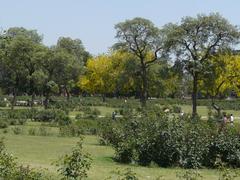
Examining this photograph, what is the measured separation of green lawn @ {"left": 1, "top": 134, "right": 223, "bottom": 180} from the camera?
15.5 m

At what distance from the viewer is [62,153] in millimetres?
20172

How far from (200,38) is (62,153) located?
27.7m

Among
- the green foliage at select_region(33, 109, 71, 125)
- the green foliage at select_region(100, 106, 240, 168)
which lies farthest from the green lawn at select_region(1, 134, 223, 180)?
the green foliage at select_region(33, 109, 71, 125)

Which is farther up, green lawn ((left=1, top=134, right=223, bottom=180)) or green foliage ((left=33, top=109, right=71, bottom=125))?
green foliage ((left=33, top=109, right=71, bottom=125))

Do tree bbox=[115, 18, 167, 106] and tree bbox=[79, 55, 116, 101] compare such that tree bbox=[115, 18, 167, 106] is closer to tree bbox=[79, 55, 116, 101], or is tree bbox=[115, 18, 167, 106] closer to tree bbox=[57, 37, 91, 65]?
tree bbox=[79, 55, 116, 101]

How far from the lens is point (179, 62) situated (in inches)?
1844

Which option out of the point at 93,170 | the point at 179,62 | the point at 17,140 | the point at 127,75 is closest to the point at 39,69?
the point at 127,75

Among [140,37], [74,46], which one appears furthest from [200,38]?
[74,46]

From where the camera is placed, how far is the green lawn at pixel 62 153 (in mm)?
15531

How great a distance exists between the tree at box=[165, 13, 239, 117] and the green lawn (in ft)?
62.7

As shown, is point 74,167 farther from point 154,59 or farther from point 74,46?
point 74,46

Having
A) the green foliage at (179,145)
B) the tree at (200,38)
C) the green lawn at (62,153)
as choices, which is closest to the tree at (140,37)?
the tree at (200,38)

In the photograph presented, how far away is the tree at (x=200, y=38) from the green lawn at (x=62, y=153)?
1911 centimetres

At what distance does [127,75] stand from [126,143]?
44.8 metres
